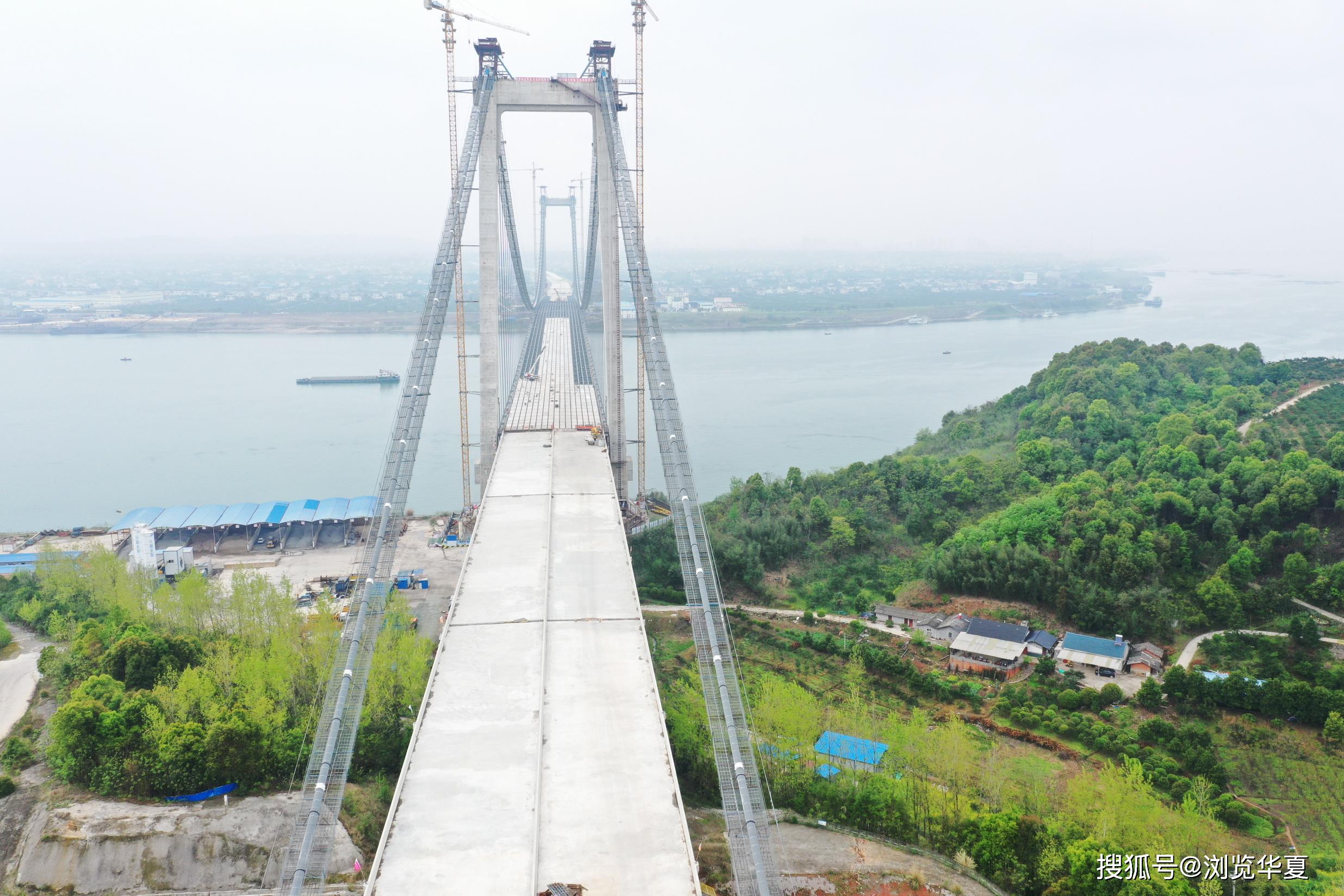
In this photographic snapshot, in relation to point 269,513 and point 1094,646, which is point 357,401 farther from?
point 1094,646

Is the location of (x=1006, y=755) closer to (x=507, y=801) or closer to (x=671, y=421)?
(x=671, y=421)

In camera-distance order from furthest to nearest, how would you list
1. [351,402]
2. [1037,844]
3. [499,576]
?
[351,402] < [499,576] < [1037,844]

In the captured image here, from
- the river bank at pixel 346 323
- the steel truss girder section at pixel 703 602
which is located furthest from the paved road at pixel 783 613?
the river bank at pixel 346 323

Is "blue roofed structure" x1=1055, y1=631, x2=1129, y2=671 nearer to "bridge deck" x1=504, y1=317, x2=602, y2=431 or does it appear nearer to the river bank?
"bridge deck" x1=504, y1=317, x2=602, y2=431

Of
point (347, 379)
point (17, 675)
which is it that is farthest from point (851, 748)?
point (347, 379)

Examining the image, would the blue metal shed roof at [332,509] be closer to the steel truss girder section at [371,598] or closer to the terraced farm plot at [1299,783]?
the steel truss girder section at [371,598]

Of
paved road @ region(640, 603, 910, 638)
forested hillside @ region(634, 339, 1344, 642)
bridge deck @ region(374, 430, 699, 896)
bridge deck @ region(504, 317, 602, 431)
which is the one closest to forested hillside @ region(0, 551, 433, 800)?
bridge deck @ region(374, 430, 699, 896)

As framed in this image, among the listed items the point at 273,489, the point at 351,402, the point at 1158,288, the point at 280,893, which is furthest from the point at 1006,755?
the point at 1158,288

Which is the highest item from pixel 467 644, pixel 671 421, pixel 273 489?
pixel 671 421
